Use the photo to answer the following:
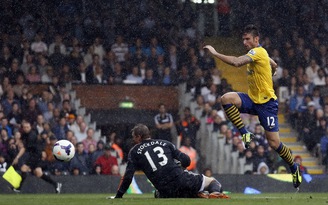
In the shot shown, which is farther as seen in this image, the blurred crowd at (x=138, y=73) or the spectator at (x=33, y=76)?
the spectator at (x=33, y=76)

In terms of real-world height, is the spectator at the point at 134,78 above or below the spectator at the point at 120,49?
below

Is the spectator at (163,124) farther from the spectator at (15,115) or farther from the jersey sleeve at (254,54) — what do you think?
the jersey sleeve at (254,54)

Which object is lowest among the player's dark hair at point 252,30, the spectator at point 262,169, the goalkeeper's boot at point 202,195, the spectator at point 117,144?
the spectator at point 262,169

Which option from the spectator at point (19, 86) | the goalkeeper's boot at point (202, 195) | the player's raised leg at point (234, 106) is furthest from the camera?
the spectator at point (19, 86)

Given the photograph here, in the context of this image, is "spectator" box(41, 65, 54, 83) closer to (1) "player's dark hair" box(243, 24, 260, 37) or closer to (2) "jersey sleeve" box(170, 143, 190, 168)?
(1) "player's dark hair" box(243, 24, 260, 37)

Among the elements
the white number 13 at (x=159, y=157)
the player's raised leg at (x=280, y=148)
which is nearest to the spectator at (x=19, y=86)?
the player's raised leg at (x=280, y=148)

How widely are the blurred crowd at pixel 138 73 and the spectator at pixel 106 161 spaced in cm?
2

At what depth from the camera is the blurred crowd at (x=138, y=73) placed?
78.8 ft

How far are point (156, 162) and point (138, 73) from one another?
11885 millimetres

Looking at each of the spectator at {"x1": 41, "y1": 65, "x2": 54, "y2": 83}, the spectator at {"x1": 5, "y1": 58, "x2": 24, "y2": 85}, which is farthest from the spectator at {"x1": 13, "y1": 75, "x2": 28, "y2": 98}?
the spectator at {"x1": 41, "y1": 65, "x2": 54, "y2": 83}

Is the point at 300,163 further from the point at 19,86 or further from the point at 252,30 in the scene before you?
the point at 252,30

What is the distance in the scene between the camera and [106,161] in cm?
2331

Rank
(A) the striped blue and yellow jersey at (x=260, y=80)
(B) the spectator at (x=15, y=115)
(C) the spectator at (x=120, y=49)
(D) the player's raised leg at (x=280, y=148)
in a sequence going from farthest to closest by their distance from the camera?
(C) the spectator at (x=120, y=49) → (B) the spectator at (x=15, y=115) → (D) the player's raised leg at (x=280, y=148) → (A) the striped blue and yellow jersey at (x=260, y=80)

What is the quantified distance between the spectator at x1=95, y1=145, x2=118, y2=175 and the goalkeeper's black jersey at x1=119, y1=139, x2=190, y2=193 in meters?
7.94
